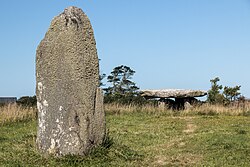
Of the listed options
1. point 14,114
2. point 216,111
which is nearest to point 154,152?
point 14,114

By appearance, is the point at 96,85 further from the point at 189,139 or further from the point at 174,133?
the point at 174,133

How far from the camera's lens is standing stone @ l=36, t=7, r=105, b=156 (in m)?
8.14

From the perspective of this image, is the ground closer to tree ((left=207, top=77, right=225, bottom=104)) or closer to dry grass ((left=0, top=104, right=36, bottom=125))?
A: dry grass ((left=0, top=104, right=36, bottom=125))

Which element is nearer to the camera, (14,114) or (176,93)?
(14,114)

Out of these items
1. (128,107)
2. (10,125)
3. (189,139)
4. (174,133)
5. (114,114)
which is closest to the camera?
(189,139)

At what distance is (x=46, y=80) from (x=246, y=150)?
5.03 meters

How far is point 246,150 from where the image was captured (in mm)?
9258

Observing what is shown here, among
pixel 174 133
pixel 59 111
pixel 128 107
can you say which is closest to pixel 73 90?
pixel 59 111

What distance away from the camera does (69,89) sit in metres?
8.19

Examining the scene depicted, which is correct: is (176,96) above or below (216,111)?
above

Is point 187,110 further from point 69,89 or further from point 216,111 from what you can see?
point 69,89

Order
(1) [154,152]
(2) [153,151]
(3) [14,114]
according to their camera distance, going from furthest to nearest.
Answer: (3) [14,114]
(2) [153,151]
(1) [154,152]

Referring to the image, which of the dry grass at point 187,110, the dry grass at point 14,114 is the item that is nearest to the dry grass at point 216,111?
the dry grass at point 187,110

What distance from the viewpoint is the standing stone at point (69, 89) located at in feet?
26.7
